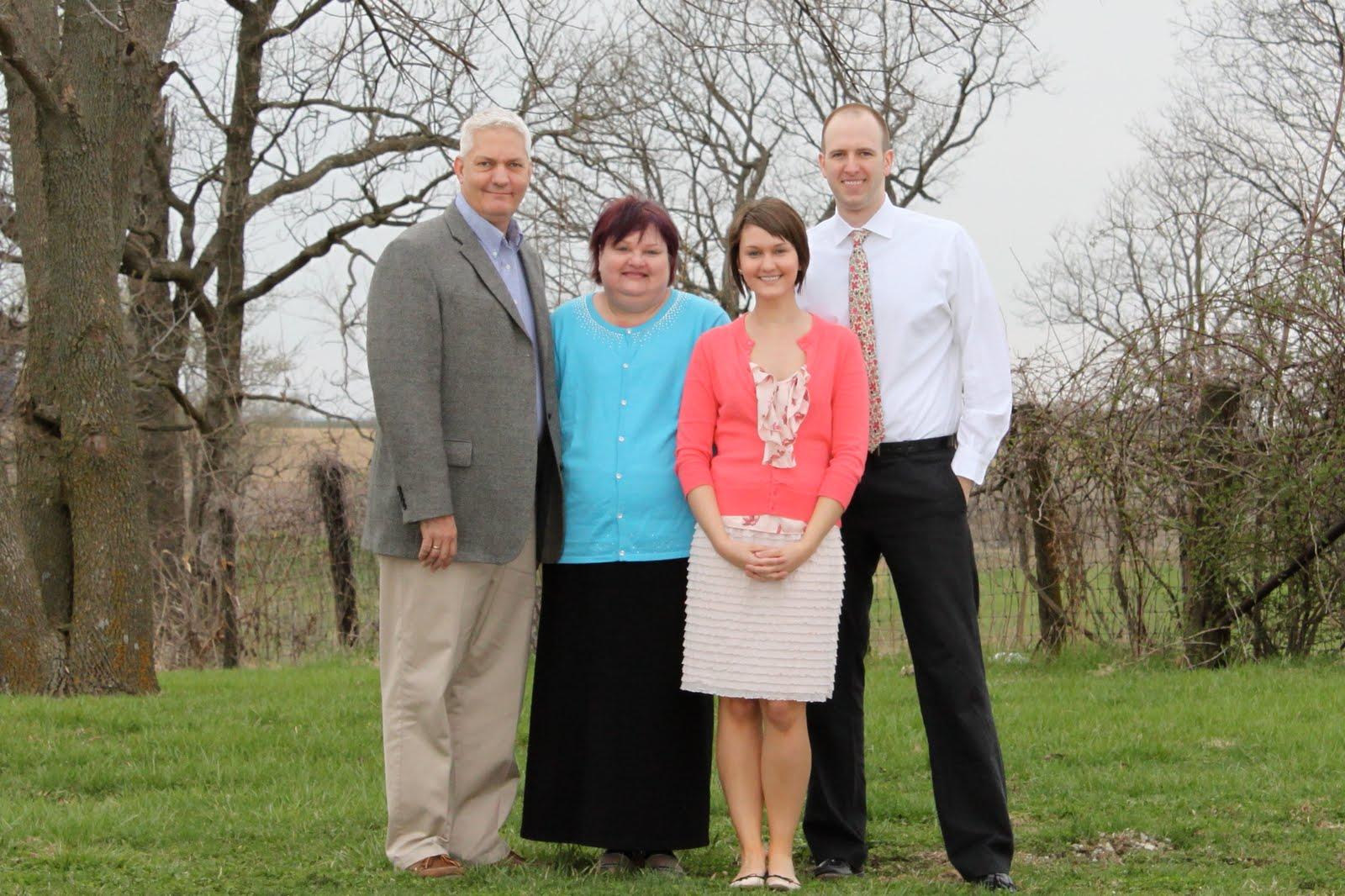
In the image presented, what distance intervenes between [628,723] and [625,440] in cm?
81

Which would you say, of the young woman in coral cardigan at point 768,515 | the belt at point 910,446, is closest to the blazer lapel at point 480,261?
the young woman in coral cardigan at point 768,515

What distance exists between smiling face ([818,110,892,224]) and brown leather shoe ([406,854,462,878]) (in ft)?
7.14

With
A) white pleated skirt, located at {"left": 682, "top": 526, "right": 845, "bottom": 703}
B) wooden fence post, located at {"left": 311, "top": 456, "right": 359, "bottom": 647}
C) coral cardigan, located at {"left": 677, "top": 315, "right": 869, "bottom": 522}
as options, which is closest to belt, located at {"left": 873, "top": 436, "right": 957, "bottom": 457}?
coral cardigan, located at {"left": 677, "top": 315, "right": 869, "bottom": 522}

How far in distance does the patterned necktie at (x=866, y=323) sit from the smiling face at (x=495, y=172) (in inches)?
39.6

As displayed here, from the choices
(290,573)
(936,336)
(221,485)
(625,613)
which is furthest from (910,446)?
(221,485)

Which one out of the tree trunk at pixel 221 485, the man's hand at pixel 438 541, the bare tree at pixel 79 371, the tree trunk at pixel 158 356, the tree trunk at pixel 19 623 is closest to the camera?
the man's hand at pixel 438 541

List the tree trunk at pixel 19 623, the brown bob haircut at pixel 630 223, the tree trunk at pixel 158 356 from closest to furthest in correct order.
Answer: the brown bob haircut at pixel 630 223 → the tree trunk at pixel 19 623 → the tree trunk at pixel 158 356

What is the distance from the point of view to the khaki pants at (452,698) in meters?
4.19

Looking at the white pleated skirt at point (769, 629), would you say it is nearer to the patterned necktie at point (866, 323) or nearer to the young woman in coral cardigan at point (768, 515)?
the young woman in coral cardigan at point (768, 515)

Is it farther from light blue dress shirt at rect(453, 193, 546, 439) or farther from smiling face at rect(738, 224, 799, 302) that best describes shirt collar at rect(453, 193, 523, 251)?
smiling face at rect(738, 224, 799, 302)

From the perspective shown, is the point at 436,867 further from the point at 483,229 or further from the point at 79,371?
the point at 79,371

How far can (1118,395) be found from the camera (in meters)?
8.13

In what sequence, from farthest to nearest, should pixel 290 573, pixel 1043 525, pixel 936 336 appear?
1. pixel 290 573
2. pixel 1043 525
3. pixel 936 336

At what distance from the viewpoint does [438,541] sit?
4109mm
